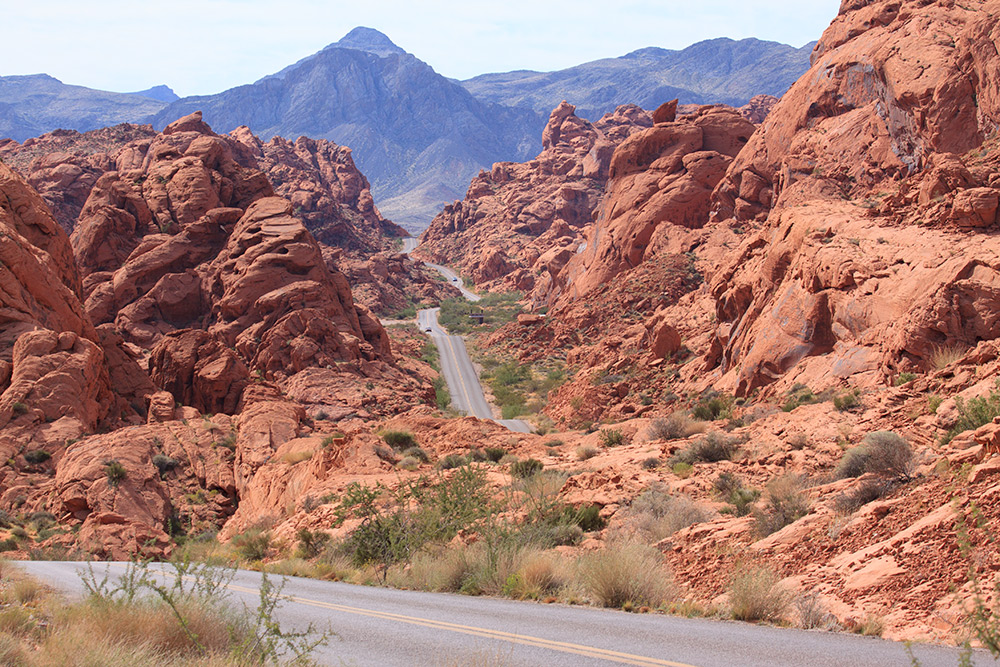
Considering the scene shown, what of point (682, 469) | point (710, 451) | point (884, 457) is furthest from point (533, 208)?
point (884, 457)

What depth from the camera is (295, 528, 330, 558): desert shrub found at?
15.5 metres

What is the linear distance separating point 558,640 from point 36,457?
71.0 ft

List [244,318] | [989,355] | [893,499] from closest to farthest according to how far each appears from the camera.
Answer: [893,499]
[989,355]
[244,318]

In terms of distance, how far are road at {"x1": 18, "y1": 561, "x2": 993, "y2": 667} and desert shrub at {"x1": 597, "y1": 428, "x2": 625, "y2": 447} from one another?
1405 centimetres

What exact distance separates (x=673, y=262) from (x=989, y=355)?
3780cm

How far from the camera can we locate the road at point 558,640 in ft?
20.5

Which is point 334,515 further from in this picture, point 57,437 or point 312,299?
point 312,299

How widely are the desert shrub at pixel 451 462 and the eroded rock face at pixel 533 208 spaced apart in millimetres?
68257

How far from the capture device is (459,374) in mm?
66938

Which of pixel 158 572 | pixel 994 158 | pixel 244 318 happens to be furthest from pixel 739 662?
pixel 244 318

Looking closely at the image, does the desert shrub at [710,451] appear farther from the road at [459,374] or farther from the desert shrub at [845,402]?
the road at [459,374]

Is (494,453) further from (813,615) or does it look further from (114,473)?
(813,615)

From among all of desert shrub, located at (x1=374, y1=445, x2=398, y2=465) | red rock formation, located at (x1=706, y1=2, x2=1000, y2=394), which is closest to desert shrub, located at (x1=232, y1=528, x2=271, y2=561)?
desert shrub, located at (x1=374, y1=445, x2=398, y2=465)

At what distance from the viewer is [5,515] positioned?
19.8 meters
